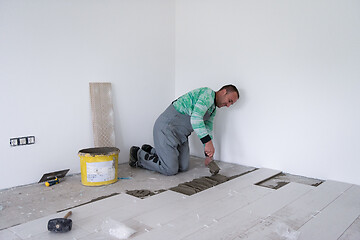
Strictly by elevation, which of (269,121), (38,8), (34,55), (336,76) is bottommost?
(269,121)

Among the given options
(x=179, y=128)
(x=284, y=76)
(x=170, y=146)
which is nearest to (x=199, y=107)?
(x=179, y=128)

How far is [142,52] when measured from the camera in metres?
4.09

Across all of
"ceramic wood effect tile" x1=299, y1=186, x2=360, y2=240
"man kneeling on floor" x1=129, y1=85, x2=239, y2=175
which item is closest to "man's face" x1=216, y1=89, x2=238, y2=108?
"man kneeling on floor" x1=129, y1=85, x2=239, y2=175

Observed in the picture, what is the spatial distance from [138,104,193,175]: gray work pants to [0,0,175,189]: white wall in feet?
1.91

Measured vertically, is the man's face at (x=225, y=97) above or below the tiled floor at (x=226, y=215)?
above

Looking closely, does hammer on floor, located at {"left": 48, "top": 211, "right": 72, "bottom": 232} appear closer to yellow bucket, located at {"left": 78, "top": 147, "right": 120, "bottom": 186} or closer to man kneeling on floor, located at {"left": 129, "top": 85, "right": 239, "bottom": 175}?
yellow bucket, located at {"left": 78, "top": 147, "right": 120, "bottom": 186}

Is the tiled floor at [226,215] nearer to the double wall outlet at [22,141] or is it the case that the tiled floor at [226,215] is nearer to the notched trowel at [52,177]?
the notched trowel at [52,177]

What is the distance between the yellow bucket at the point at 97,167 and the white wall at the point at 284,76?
1.59m

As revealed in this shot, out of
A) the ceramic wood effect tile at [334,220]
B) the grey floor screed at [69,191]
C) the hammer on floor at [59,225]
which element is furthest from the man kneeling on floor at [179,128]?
the hammer on floor at [59,225]

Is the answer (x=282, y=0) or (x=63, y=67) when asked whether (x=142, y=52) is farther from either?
(x=282, y=0)

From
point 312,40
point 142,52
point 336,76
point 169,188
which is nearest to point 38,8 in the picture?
point 142,52

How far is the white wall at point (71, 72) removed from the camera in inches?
117

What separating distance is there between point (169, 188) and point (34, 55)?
1900 millimetres

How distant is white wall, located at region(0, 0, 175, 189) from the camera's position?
298 cm
